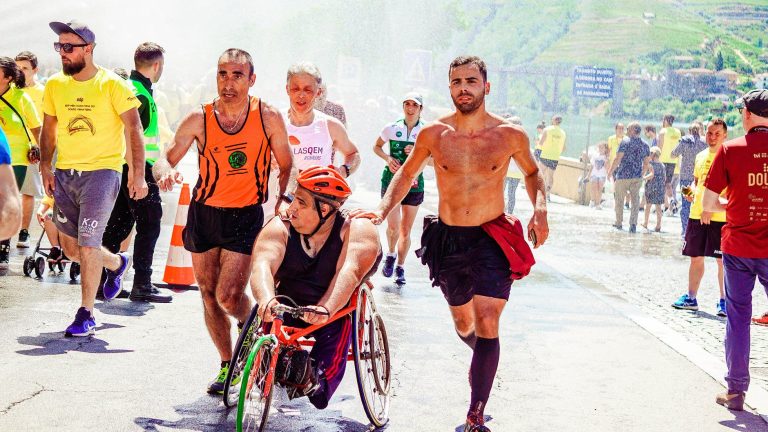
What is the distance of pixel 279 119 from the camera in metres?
6.48

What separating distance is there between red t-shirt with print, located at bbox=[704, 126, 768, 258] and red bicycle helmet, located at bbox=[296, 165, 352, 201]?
2536mm

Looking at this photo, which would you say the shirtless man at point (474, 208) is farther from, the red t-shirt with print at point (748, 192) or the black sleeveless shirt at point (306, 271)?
the red t-shirt with print at point (748, 192)

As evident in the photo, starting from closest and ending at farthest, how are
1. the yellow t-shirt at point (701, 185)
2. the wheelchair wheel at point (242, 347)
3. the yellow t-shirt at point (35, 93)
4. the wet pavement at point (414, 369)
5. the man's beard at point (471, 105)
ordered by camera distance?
the wheelchair wheel at point (242, 347) < the wet pavement at point (414, 369) < the man's beard at point (471, 105) < the yellow t-shirt at point (701, 185) < the yellow t-shirt at point (35, 93)

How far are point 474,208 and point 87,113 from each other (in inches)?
117

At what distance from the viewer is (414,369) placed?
722cm

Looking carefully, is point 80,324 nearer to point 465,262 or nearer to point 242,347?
point 242,347

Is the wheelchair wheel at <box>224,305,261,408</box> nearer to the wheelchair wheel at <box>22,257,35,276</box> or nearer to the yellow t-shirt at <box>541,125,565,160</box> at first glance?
the wheelchair wheel at <box>22,257,35,276</box>

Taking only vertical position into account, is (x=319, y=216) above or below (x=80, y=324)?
above

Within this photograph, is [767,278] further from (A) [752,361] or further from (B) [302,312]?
(B) [302,312]

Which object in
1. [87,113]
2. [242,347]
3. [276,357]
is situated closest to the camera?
[276,357]

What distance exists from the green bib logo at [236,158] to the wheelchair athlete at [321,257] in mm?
744

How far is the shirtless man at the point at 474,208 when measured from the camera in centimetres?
586

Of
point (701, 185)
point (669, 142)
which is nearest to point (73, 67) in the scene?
point (701, 185)

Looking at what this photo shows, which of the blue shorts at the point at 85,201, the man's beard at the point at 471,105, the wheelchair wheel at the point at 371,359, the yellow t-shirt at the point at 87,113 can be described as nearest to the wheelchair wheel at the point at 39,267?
the blue shorts at the point at 85,201
